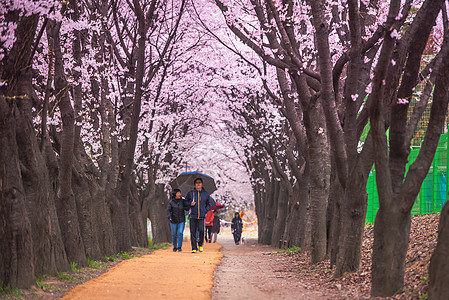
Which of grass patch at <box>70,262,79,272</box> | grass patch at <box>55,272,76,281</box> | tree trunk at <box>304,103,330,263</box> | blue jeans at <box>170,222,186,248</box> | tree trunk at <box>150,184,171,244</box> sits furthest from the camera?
tree trunk at <box>150,184,171,244</box>

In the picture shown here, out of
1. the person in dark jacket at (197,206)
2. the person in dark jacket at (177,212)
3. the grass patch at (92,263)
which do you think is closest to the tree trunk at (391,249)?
the grass patch at (92,263)

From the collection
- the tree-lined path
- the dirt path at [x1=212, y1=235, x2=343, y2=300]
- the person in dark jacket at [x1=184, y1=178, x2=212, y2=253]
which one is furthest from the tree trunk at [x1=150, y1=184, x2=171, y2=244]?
the dirt path at [x1=212, y1=235, x2=343, y2=300]

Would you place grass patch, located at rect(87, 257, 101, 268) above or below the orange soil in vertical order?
below

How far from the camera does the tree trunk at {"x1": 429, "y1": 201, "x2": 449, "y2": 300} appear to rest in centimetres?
597

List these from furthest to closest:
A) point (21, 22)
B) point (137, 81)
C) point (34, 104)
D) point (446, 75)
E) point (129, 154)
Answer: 1. point (129, 154)
2. point (137, 81)
3. point (34, 104)
4. point (21, 22)
5. point (446, 75)

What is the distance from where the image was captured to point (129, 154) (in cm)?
1705

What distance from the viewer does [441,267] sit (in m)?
6.09

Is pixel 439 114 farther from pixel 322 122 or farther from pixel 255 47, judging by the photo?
pixel 322 122

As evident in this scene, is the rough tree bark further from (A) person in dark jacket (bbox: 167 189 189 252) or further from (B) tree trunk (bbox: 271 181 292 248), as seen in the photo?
(B) tree trunk (bbox: 271 181 292 248)

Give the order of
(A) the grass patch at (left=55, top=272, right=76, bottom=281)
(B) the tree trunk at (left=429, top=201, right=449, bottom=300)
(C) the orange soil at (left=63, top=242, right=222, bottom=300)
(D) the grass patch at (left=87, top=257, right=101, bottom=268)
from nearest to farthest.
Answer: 1. (B) the tree trunk at (left=429, top=201, right=449, bottom=300)
2. (C) the orange soil at (left=63, top=242, right=222, bottom=300)
3. (A) the grass patch at (left=55, top=272, right=76, bottom=281)
4. (D) the grass patch at (left=87, top=257, right=101, bottom=268)

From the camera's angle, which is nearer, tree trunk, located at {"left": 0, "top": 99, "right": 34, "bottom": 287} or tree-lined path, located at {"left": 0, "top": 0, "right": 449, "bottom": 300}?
tree-lined path, located at {"left": 0, "top": 0, "right": 449, "bottom": 300}

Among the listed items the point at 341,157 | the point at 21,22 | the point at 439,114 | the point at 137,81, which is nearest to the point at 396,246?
the point at 439,114

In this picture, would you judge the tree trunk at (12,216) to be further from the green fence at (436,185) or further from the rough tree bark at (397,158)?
the green fence at (436,185)

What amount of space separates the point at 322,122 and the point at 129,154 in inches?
238
